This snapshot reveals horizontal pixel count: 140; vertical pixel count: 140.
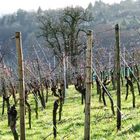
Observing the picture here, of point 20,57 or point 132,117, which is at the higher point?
point 20,57

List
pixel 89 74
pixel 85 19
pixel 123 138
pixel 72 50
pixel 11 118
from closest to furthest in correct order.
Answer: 1. pixel 89 74
2. pixel 11 118
3. pixel 123 138
4. pixel 72 50
5. pixel 85 19

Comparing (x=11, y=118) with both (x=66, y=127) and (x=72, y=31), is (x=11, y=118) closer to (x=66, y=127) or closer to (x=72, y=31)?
(x=66, y=127)

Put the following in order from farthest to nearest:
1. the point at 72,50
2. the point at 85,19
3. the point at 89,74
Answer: the point at 85,19 → the point at 72,50 → the point at 89,74

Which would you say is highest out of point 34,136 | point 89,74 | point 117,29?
point 117,29

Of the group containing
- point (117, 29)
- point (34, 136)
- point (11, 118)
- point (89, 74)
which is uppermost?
point (117, 29)

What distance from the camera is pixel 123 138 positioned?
37.4 ft

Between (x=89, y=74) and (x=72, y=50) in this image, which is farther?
(x=72, y=50)

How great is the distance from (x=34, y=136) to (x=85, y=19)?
132 ft

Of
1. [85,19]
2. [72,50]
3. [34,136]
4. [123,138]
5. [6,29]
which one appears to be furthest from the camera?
[6,29]

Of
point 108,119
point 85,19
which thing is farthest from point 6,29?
point 108,119

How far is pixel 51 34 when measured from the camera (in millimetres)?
53656

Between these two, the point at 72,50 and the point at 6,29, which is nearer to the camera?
the point at 72,50

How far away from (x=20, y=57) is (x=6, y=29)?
596ft

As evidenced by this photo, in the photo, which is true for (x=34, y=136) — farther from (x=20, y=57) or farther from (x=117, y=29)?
(x=20, y=57)
